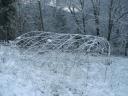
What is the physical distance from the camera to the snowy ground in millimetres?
5781

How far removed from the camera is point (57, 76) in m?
6.78

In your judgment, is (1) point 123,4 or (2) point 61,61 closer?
(2) point 61,61

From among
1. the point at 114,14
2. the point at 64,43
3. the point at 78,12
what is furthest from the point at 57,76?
the point at 78,12

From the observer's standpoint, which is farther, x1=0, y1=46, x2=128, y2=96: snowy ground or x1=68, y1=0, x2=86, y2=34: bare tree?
x1=68, y1=0, x2=86, y2=34: bare tree

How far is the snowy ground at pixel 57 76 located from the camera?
228 inches

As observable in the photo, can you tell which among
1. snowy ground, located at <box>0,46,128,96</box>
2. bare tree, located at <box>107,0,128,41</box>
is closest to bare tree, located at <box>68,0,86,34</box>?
bare tree, located at <box>107,0,128,41</box>

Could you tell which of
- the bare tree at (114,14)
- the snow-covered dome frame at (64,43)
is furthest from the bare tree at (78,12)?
the snow-covered dome frame at (64,43)

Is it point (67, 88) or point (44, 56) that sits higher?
point (44, 56)

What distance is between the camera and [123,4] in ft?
69.1

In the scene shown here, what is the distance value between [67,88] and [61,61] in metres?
1.59

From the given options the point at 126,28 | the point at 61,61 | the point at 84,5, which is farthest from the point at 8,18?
the point at 126,28

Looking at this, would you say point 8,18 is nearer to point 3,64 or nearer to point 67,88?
point 3,64

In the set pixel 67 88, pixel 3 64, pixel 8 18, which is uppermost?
pixel 8 18

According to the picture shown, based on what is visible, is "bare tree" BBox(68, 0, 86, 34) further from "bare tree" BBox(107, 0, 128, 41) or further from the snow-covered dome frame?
the snow-covered dome frame
